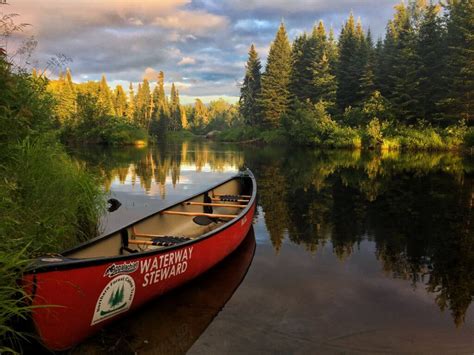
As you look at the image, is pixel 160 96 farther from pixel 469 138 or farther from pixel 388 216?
pixel 388 216

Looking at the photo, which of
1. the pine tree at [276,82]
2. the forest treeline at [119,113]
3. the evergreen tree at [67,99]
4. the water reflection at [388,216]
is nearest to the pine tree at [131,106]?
the forest treeline at [119,113]

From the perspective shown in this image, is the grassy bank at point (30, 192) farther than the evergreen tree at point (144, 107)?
No

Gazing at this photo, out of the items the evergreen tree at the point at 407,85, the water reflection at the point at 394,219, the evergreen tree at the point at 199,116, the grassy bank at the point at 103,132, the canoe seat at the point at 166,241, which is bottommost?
the water reflection at the point at 394,219

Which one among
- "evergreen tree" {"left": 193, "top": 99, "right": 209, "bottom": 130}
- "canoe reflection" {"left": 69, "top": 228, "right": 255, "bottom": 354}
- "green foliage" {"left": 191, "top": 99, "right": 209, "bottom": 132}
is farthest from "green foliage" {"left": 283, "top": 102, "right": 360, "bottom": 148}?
"evergreen tree" {"left": 193, "top": 99, "right": 209, "bottom": 130}

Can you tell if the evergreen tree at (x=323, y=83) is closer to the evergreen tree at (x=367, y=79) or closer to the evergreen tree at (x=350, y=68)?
the evergreen tree at (x=350, y=68)

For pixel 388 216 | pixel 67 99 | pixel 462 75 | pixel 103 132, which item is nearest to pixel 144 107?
pixel 67 99

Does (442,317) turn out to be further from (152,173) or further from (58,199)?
(152,173)

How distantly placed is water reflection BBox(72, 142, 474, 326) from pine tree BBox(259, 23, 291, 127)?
37050mm

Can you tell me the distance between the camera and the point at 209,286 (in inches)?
262

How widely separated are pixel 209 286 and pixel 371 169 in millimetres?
18486

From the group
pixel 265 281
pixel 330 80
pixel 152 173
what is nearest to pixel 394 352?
pixel 265 281

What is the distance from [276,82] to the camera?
58.7 m

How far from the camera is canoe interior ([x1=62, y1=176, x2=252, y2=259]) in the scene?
5.85 metres

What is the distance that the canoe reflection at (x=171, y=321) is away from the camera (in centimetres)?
471
